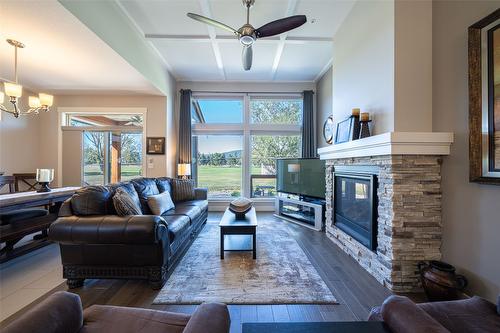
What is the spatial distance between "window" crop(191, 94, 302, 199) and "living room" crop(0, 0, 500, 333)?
1197 millimetres

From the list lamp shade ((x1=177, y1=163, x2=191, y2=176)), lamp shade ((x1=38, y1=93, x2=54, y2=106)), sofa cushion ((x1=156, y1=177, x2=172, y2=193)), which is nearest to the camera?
lamp shade ((x1=38, y1=93, x2=54, y2=106))

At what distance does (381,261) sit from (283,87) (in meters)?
4.54

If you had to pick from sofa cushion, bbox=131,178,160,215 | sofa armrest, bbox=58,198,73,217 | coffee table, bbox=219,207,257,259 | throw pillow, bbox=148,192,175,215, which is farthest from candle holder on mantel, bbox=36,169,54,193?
coffee table, bbox=219,207,257,259

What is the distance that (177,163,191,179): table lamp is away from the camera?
5.30 metres

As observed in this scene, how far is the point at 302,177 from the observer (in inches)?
187

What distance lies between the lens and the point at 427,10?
2.28 meters

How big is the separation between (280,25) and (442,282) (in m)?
2.91

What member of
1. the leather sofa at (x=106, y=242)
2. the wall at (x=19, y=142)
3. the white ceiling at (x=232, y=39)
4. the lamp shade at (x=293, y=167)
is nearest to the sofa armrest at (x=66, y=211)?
the leather sofa at (x=106, y=242)

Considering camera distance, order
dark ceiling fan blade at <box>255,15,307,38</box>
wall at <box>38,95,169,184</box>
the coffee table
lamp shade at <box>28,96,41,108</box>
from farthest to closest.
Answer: wall at <box>38,95,169,184</box>
lamp shade at <box>28,96,41,108</box>
the coffee table
dark ceiling fan blade at <box>255,15,307,38</box>

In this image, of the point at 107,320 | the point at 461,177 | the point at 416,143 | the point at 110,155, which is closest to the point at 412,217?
the point at 461,177

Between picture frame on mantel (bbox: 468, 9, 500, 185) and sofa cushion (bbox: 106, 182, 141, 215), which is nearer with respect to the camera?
picture frame on mantel (bbox: 468, 9, 500, 185)

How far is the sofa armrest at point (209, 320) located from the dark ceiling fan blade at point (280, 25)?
8.86 feet

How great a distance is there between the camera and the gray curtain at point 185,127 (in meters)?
5.61

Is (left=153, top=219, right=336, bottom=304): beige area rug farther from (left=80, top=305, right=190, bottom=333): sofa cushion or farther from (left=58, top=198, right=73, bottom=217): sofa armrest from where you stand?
(left=58, top=198, right=73, bottom=217): sofa armrest
